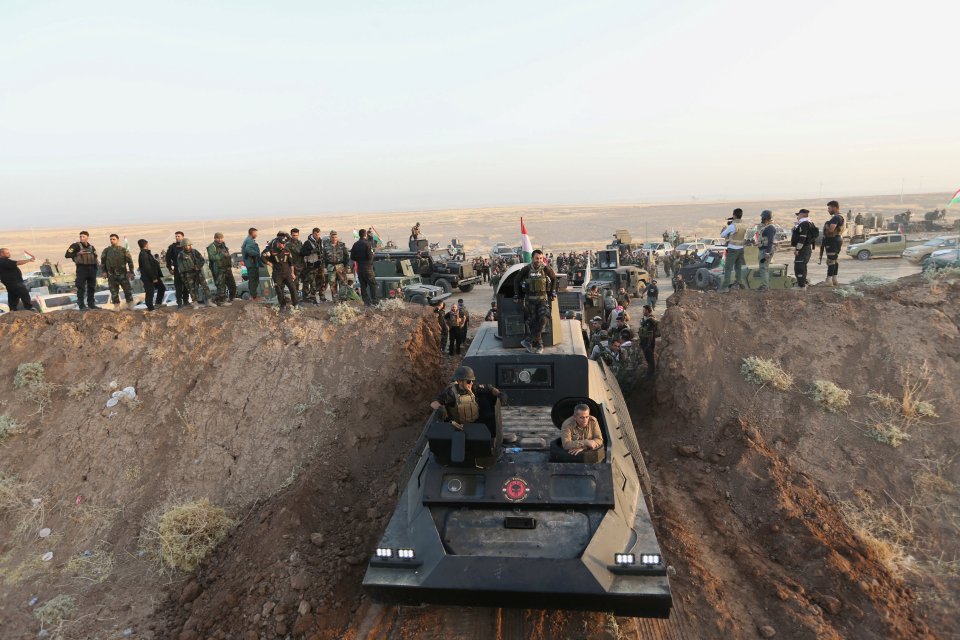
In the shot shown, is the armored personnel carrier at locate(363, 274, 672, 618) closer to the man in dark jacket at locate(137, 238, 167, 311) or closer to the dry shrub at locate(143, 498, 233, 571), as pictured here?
the dry shrub at locate(143, 498, 233, 571)

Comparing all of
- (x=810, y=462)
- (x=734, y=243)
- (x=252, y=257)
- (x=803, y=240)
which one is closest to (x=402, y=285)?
(x=252, y=257)

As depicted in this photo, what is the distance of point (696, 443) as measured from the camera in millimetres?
8734

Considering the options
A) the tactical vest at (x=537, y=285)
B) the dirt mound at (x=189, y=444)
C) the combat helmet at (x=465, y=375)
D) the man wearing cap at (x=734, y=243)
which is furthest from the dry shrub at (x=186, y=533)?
the man wearing cap at (x=734, y=243)

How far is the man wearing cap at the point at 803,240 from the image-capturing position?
1086cm

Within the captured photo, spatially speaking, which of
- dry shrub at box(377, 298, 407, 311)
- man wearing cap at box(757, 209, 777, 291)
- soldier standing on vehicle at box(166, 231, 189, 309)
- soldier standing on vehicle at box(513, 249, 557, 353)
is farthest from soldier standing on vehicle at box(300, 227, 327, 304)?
man wearing cap at box(757, 209, 777, 291)

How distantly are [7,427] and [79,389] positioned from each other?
3.48 ft

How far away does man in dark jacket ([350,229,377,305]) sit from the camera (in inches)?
473

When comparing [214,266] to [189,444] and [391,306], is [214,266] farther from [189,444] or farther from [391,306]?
[189,444]

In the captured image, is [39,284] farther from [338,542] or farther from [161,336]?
[338,542]

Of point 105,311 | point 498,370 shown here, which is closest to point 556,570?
point 498,370

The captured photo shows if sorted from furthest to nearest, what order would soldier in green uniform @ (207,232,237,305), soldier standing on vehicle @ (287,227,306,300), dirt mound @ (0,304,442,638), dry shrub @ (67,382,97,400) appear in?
soldier in green uniform @ (207,232,237,305) < soldier standing on vehicle @ (287,227,306,300) < dry shrub @ (67,382,97,400) < dirt mound @ (0,304,442,638)

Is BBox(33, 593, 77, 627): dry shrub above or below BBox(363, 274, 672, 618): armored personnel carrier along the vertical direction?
below

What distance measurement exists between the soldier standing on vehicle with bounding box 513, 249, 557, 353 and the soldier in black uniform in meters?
5.69

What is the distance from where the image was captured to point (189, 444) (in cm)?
840
